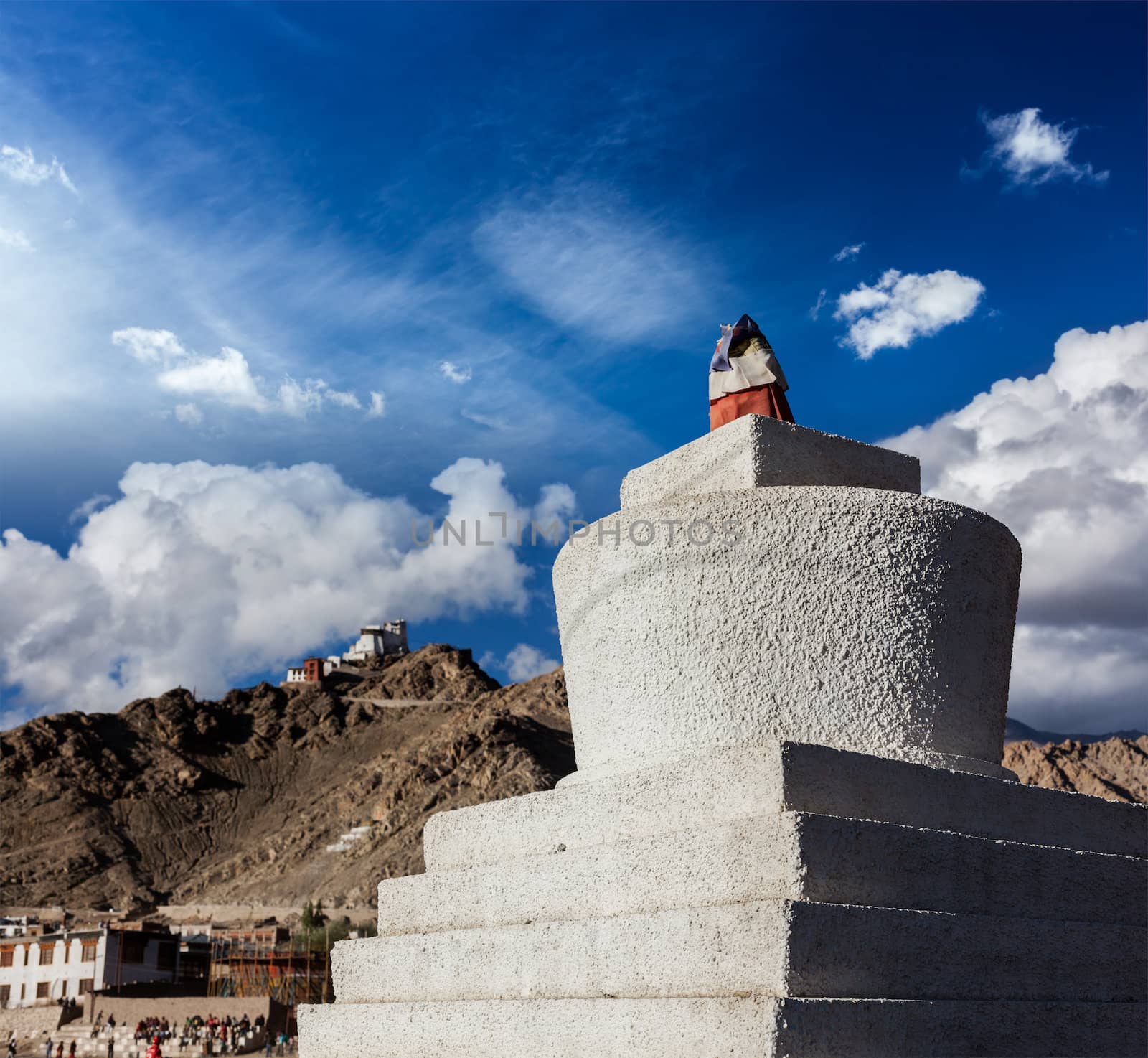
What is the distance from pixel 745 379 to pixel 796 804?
3.55 m

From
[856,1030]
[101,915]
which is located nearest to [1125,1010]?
[856,1030]

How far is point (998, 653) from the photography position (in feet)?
23.7

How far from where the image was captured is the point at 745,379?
829cm

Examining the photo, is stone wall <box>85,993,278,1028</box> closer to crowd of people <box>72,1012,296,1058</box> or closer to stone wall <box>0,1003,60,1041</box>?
crowd of people <box>72,1012,296,1058</box>

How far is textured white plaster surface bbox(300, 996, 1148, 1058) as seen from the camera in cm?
494

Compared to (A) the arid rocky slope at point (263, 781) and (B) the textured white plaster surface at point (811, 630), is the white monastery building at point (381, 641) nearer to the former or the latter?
(A) the arid rocky slope at point (263, 781)

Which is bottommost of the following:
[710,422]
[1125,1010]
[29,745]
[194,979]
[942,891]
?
[194,979]

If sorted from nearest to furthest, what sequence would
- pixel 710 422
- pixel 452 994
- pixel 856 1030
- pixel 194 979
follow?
pixel 856 1030
pixel 452 994
pixel 710 422
pixel 194 979

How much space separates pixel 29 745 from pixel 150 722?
909cm

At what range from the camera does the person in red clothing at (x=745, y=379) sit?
8.27 meters

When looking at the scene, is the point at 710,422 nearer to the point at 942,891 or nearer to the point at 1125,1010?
the point at 942,891

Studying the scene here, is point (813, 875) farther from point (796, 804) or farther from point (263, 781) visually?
point (263, 781)

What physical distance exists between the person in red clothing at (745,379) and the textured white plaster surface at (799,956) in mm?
3711

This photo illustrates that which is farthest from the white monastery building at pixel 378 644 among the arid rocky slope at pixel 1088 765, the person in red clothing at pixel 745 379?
the person in red clothing at pixel 745 379
